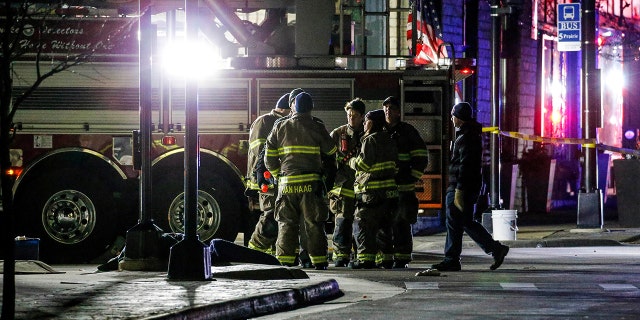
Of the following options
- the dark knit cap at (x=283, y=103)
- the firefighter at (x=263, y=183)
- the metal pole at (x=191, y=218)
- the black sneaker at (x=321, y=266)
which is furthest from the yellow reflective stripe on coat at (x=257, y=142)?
the metal pole at (x=191, y=218)

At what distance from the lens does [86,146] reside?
706 inches

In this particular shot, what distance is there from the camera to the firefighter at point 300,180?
15719 mm

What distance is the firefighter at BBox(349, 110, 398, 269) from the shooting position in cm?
1617

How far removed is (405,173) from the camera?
658 inches

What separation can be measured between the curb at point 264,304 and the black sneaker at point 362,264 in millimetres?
3053

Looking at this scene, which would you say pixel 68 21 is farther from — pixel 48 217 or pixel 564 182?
pixel 564 182

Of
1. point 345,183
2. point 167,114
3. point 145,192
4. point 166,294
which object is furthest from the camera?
point 167,114

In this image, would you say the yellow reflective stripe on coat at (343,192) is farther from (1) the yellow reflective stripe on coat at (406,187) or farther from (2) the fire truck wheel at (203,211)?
(2) the fire truck wheel at (203,211)

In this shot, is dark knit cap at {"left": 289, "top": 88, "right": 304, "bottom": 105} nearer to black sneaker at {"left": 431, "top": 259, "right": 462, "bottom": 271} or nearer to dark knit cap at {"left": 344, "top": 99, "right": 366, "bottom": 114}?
dark knit cap at {"left": 344, "top": 99, "right": 366, "bottom": 114}

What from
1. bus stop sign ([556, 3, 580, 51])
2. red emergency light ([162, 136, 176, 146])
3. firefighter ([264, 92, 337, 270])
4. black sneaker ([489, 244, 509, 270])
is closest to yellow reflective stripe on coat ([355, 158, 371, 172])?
firefighter ([264, 92, 337, 270])

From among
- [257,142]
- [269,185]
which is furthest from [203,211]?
[269,185]

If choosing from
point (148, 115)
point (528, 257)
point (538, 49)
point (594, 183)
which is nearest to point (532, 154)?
point (538, 49)

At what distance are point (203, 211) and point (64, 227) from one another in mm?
1706

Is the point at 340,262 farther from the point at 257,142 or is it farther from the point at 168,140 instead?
the point at 168,140
